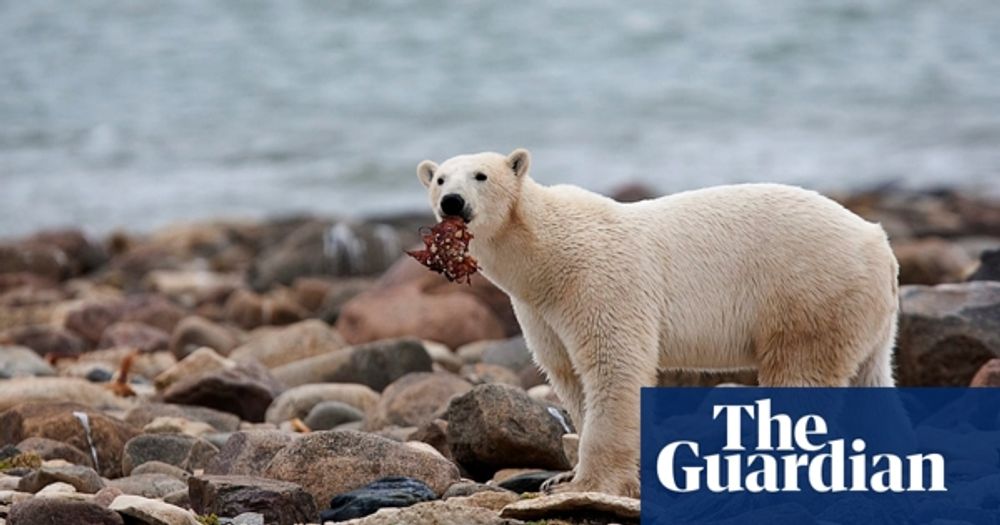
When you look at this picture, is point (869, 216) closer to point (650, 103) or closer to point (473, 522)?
point (650, 103)

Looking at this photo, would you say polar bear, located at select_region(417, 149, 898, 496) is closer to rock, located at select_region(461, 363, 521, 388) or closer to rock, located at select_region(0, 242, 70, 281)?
rock, located at select_region(461, 363, 521, 388)

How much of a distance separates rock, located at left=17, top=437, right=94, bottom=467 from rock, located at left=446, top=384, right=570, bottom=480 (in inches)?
87.2

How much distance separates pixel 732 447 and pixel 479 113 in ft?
93.4

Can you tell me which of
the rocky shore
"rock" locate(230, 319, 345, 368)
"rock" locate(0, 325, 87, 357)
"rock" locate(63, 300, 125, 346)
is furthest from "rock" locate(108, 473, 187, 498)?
"rock" locate(63, 300, 125, 346)

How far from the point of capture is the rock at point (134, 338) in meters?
14.1

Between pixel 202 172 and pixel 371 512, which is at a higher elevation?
pixel 202 172

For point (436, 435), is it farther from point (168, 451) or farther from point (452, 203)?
point (452, 203)

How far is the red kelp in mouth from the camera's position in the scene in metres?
7.19

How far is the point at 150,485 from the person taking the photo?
777 centimetres

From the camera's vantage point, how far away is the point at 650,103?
116ft

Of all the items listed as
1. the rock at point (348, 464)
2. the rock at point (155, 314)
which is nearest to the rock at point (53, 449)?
the rock at point (348, 464)

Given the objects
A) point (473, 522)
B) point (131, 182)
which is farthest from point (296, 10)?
point (473, 522)

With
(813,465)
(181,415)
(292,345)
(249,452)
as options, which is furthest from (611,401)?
(292,345)

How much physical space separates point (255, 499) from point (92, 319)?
30.2ft
